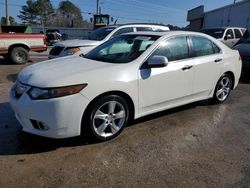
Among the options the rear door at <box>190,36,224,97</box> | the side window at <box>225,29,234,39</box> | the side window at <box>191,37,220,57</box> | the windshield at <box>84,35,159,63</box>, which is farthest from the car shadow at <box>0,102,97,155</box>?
the side window at <box>225,29,234,39</box>

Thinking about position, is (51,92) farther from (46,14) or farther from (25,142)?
(46,14)

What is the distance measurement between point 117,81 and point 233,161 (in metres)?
1.80

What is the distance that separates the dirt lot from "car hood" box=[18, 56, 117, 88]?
0.87m

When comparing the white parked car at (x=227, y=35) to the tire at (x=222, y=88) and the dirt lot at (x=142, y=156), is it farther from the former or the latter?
the dirt lot at (x=142, y=156)

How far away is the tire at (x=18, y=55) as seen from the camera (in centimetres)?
1204

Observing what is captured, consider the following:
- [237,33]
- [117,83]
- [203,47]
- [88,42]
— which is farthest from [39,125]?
[237,33]

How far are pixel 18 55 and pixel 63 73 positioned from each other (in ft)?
30.1

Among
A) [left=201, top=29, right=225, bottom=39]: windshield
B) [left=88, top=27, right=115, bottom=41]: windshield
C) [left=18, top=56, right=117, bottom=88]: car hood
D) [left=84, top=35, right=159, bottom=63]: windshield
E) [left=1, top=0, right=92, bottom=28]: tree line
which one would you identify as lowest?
[left=18, top=56, right=117, bottom=88]: car hood

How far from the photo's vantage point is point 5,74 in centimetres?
950

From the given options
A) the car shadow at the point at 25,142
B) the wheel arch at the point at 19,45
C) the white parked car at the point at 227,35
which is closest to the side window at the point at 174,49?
the car shadow at the point at 25,142

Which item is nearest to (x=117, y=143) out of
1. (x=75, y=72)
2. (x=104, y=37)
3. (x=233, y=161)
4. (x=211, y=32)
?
(x=75, y=72)

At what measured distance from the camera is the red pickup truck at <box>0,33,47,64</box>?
1189 cm

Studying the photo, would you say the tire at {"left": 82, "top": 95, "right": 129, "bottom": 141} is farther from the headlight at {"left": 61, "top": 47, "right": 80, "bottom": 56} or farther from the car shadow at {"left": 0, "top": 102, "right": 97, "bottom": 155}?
the headlight at {"left": 61, "top": 47, "right": 80, "bottom": 56}

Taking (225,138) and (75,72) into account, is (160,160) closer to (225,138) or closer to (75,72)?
(225,138)
